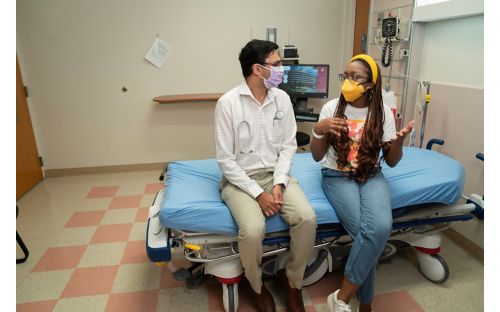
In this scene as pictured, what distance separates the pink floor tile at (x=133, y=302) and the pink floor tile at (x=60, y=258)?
0.51m

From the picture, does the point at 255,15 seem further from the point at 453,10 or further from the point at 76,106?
the point at 76,106

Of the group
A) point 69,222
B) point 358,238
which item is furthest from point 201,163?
point 69,222

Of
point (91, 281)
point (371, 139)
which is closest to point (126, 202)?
point (91, 281)

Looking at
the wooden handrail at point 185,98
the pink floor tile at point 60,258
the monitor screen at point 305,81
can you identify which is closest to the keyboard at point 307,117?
the monitor screen at point 305,81

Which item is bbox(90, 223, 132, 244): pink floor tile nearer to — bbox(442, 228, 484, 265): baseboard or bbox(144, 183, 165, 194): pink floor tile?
bbox(144, 183, 165, 194): pink floor tile

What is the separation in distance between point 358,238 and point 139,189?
2.38m

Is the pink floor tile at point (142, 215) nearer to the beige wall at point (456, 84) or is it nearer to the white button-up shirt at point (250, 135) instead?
the white button-up shirt at point (250, 135)

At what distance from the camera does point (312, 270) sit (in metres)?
1.85

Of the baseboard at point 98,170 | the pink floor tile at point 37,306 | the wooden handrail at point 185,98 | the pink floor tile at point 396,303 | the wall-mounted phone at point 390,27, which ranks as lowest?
the pink floor tile at point 37,306

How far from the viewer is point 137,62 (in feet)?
11.3

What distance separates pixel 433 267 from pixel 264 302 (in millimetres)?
1038

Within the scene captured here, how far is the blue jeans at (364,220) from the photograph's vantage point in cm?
151

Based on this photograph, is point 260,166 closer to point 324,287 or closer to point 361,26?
point 324,287

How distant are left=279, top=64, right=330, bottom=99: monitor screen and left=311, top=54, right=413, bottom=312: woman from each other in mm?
1616
